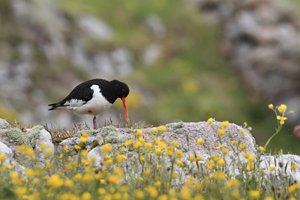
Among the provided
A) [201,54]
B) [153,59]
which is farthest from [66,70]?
[201,54]

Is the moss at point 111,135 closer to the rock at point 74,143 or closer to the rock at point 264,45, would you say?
the rock at point 74,143

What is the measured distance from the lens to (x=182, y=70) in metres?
39.5

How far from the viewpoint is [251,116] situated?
121 ft

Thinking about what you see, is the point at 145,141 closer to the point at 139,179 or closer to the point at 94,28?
the point at 139,179

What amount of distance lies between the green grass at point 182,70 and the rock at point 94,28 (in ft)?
1.50

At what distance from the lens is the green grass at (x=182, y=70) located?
35.9 m

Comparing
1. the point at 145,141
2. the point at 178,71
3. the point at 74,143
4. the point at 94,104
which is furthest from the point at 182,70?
the point at 145,141

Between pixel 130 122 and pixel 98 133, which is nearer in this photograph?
pixel 98 133

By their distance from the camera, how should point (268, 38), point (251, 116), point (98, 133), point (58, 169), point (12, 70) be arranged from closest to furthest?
point (58, 169)
point (98, 133)
point (12, 70)
point (251, 116)
point (268, 38)

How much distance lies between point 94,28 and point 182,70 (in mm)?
5692

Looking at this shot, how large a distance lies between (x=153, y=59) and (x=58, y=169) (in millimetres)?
32639

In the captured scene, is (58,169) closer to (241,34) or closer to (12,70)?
(12,70)

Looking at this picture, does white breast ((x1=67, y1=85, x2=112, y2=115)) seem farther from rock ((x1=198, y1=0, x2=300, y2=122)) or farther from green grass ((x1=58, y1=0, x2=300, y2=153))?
rock ((x1=198, y1=0, x2=300, y2=122))

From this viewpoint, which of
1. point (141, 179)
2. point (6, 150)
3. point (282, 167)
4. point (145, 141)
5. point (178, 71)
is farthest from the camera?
point (178, 71)
